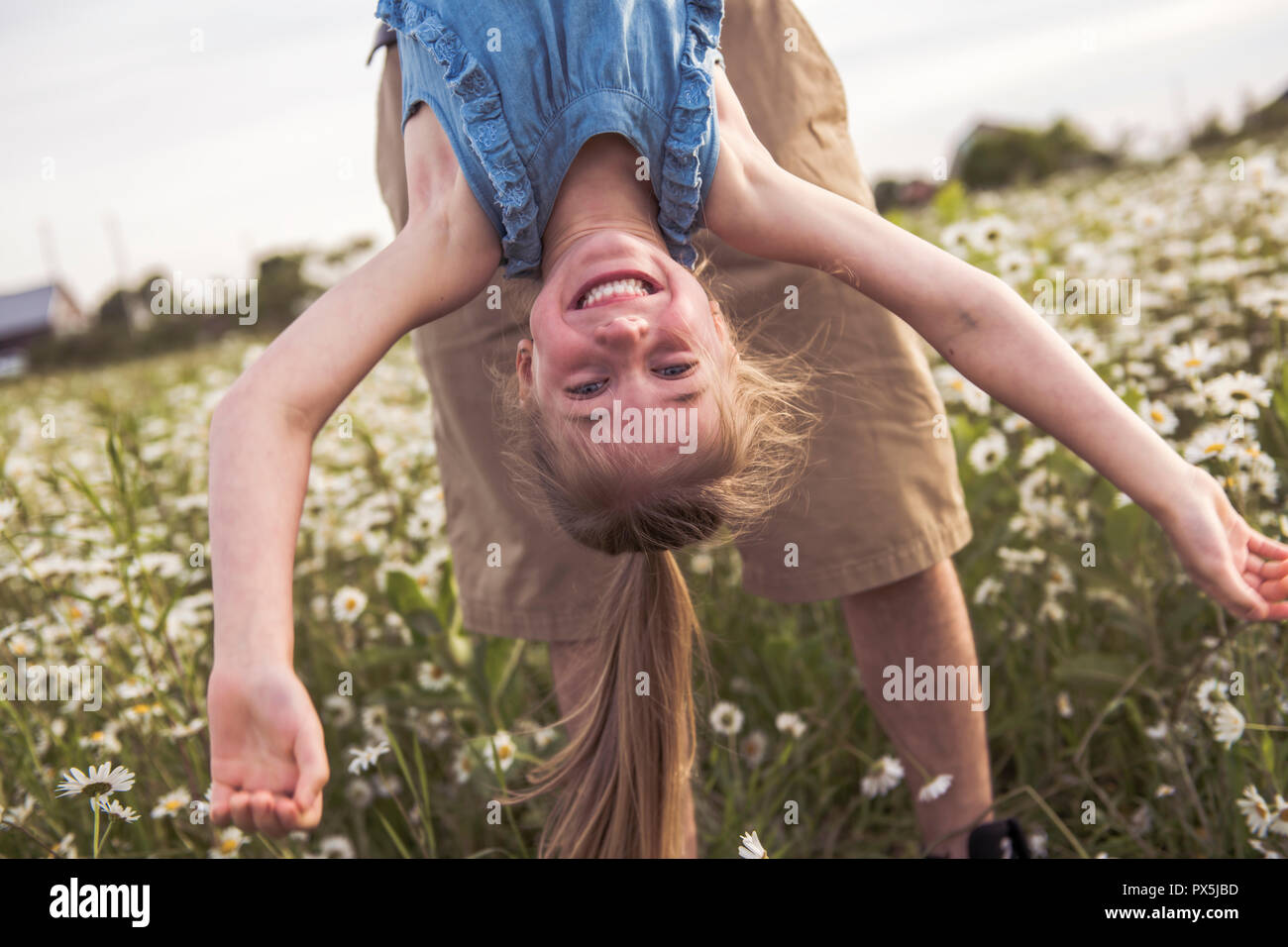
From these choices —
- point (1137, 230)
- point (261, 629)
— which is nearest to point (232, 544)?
point (261, 629)

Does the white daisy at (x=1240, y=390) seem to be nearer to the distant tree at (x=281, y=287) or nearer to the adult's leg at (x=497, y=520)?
the adult's leg at (x=497, y=520)

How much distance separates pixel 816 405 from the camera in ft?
4.91

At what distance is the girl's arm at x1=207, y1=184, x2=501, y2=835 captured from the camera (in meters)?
0.87

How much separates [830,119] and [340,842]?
1.46m

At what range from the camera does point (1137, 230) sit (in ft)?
11.8

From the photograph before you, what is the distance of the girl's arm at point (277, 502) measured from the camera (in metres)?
0.87

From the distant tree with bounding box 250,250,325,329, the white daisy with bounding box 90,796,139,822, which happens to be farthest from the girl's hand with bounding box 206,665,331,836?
the distant tree with bounding box 250,250,325,329

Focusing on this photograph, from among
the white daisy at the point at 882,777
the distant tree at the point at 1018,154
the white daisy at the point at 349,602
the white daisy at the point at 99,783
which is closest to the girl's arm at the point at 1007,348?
the white daisy at the point at 882,777

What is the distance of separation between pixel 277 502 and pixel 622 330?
40 centimetres

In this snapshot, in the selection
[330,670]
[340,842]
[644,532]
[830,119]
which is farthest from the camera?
[330,670]

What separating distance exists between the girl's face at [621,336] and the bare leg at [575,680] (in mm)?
544

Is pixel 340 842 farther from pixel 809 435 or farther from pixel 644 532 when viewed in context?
pixel 809 435

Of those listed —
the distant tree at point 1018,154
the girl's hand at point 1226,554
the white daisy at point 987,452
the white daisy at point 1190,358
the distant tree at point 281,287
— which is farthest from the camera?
the distant tree at point 1018,154

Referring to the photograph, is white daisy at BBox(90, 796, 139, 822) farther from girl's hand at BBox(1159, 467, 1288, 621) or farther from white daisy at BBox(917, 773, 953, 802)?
girl's hand at BBox(1159, 467, 1288, 621)
